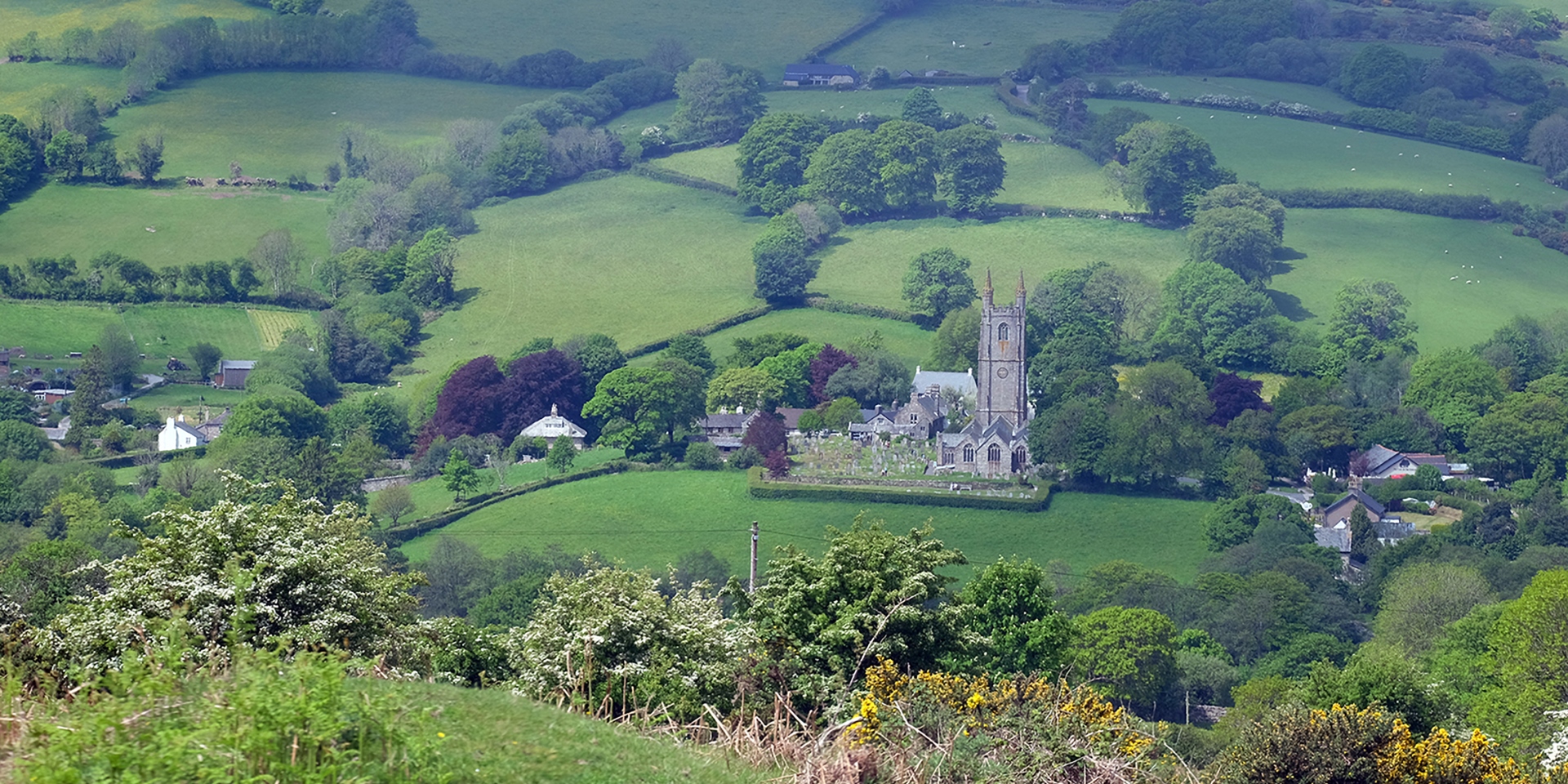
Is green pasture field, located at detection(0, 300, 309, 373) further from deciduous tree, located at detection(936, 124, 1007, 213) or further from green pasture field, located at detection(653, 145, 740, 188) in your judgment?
deciduous tree, located at detection(936, 124, 1007, 213)

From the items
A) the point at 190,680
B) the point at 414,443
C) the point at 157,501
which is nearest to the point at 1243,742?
the point at 190,680

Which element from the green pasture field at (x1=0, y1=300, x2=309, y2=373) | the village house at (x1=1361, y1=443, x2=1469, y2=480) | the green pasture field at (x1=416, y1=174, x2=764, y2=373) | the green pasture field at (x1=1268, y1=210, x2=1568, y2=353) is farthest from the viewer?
the green pasture field at (x1=1268, y1=210, x2=1568, y2=353)

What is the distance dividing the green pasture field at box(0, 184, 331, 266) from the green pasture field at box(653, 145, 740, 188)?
27.6 metres

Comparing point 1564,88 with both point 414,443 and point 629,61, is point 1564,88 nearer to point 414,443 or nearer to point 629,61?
point 629,61

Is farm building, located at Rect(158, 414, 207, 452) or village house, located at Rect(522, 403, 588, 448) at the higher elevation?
farm building, located at Rect(158, 414, 207, 452)

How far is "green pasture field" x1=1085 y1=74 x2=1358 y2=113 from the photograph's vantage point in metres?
160

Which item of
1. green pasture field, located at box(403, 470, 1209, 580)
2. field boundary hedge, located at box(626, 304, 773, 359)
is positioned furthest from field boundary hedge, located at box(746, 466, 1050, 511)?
field boundary hedge, located at box(626, 304, 773, 359)

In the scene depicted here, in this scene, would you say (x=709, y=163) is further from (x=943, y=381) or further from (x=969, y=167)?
(x=943, y=381)

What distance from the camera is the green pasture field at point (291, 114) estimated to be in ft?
456

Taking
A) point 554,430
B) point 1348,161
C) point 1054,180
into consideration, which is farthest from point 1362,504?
point 1348,161

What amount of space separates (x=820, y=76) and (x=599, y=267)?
47552 millimetres

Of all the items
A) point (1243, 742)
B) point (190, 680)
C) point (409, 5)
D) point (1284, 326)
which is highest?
point (190, 680)

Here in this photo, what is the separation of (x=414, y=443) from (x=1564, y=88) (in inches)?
4373

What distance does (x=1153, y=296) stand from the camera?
399ft
